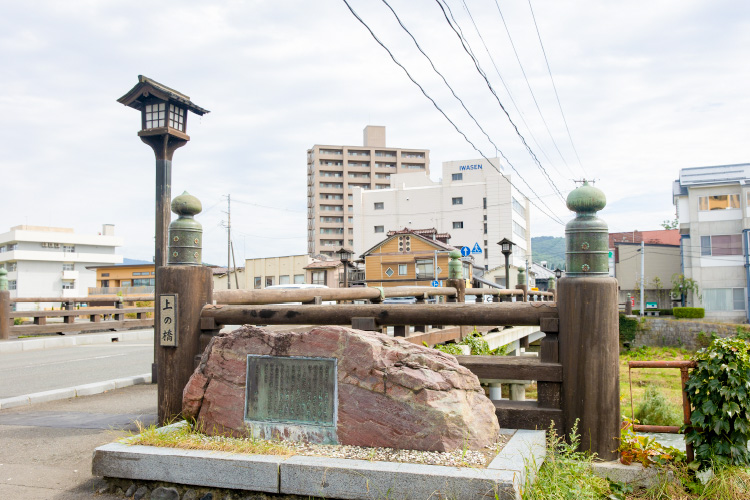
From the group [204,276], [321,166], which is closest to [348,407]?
[204,276]

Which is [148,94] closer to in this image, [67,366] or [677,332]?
[67,366]

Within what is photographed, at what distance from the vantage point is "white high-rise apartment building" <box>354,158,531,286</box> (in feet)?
Result: 214

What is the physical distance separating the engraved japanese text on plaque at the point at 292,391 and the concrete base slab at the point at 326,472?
43cm

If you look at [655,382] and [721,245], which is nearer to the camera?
[655,382]

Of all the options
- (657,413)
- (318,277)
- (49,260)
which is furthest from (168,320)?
(49,260)

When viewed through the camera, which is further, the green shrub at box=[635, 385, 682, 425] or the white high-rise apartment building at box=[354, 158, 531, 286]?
the white high-rise apartment building at box=[354, 158, 531, 286]

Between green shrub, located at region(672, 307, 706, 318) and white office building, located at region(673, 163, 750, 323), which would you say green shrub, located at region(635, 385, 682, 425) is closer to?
green shrub, located at region(672, 307, 706, 318)

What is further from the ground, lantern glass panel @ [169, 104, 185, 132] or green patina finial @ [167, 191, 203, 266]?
lantern glass panel @ [169, 104, 185, 132]

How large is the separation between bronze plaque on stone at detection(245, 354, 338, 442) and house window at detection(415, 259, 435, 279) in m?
41.5

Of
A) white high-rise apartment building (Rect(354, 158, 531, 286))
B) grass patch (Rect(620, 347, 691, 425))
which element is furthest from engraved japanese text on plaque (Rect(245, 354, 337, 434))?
white high-rise apartment building (Rect(354, 158, 531, 286))

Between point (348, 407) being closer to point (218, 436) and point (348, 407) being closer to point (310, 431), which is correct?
point (310, 431)

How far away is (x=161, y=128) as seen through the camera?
8.20 meters

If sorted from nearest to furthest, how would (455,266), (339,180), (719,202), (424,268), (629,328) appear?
(455,266), (629,328), (719,202), (424,268), (339,180)

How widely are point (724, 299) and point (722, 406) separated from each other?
42800mm
